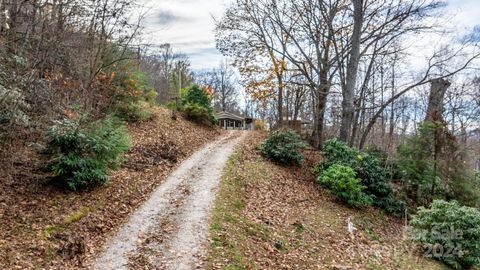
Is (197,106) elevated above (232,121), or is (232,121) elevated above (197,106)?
(197,106)

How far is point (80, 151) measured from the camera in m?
7.80

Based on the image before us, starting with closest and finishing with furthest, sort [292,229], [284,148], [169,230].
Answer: [169,230] < [292,229] < [284,148]

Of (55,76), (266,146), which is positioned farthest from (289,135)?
(55,76)

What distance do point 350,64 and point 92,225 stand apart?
11482mm

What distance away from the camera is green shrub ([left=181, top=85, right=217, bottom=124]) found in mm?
20672

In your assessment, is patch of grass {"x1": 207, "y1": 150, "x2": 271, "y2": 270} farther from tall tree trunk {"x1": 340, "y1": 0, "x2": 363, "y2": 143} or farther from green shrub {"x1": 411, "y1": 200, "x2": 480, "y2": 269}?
tall tree trunk {"x1": 340, "y1": 0, "x2": 363, "y2": 143}

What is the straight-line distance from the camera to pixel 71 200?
7230 millimetres

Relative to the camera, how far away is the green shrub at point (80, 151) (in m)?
7.45

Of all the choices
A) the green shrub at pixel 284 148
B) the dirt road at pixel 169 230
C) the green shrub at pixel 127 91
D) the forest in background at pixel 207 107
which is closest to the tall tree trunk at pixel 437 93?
the forest in background at pixel 207 107

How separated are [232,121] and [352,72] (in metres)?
30.5

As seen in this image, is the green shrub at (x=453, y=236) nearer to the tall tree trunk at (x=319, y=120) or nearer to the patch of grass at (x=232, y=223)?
the patch of grass at (x=232, y=223)

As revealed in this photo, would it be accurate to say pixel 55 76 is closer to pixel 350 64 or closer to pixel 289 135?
pixel 289 135

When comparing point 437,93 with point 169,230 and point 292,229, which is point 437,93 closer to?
point 292,229

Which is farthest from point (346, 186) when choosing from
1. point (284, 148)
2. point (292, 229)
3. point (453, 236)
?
point (292, 229)
